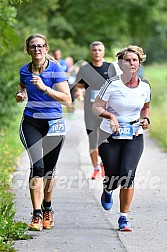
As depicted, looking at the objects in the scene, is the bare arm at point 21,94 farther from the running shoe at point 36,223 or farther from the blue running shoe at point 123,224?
the blue running shoe at point 123,224

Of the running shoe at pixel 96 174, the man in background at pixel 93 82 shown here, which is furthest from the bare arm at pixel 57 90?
the running shoe at pixel 96 174

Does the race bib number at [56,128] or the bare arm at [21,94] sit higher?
the bare arm at [21,94]

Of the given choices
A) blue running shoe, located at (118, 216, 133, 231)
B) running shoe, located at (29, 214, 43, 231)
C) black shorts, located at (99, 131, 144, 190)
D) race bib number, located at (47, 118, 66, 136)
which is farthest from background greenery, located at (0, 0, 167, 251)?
black shorts, located at (99, 131, 144, 190)

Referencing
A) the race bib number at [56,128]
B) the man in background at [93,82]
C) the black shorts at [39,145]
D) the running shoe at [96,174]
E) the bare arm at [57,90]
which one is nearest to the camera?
the bare arm at [57,90]

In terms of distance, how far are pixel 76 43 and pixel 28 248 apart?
38219 millimetres

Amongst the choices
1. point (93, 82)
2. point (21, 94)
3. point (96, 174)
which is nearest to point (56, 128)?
point (21, 94)

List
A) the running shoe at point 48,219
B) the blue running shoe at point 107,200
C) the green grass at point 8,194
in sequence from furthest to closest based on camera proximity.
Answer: the blue running shoe at point 107,200 → the running shoe at point 48,219 → the green grass at point 8,194

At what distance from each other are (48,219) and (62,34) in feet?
109

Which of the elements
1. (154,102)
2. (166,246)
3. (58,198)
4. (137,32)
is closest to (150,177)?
(58,198)

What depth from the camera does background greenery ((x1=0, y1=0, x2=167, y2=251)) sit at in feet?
40.5

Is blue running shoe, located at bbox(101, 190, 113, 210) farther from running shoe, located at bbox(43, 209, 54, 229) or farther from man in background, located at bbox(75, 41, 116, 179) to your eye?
man in background, located at bbox(75, 41, 116, 179)

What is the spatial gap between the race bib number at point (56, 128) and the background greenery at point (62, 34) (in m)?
0.94

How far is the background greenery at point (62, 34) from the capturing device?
40.5 ft

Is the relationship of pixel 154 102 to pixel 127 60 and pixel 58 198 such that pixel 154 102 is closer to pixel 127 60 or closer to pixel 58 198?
pixel 58 198
